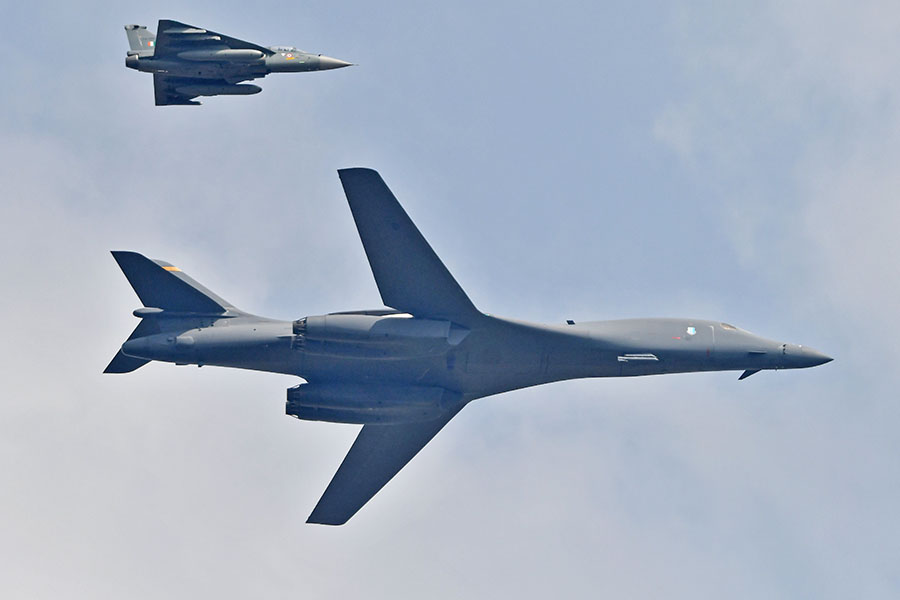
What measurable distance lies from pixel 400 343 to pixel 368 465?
6623 mm

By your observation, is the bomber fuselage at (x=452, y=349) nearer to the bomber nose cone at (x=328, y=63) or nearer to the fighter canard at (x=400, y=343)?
the fighter canard at (x=400, y=343)

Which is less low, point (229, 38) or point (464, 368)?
point (229, 38)

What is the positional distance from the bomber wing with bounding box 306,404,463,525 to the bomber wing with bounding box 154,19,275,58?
63.9 feet

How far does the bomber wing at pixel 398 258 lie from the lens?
3725 centimetres

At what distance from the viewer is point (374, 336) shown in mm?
37500

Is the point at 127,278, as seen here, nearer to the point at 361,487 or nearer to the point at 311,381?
the point at 311,381

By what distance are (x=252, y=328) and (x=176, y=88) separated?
19.4m

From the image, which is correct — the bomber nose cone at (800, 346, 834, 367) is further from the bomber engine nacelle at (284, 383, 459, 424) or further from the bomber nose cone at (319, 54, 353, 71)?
the bomber nose cone at (319, 54, 353, 71)

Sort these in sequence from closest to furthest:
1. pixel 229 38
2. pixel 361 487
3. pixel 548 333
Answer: pixel 548 333, pixel 361 487, pixel 229 38

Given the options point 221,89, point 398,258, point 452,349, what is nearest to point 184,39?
point 221,89

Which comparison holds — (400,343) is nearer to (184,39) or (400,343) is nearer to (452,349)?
(452,349)

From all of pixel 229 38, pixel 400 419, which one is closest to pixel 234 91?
pixel 229 38

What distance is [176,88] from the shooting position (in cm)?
5403

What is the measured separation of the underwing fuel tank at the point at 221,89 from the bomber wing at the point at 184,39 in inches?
67.1
